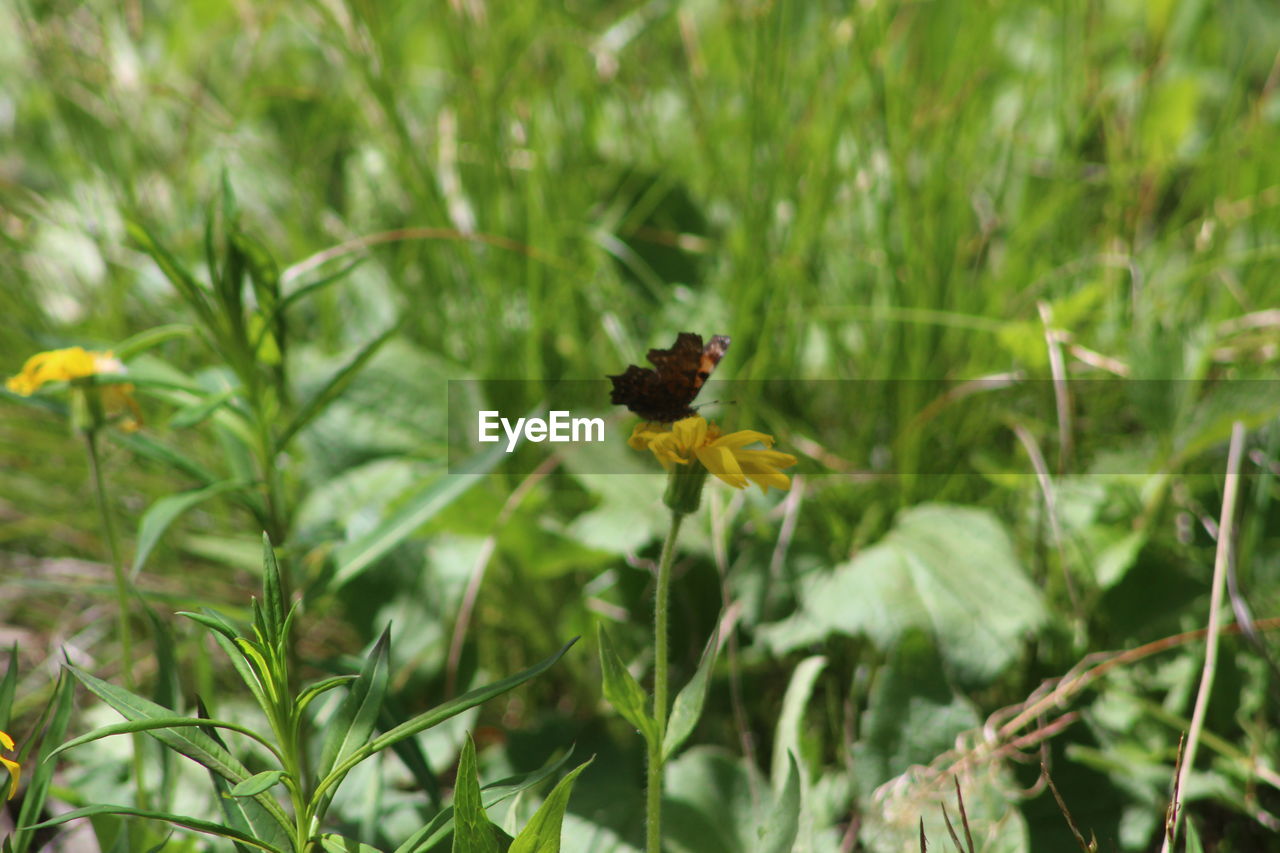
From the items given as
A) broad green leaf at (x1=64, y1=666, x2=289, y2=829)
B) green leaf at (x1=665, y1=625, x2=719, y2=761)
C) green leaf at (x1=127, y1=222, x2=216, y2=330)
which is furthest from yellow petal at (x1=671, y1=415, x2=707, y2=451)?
green leaf at (x1=127, y1=222, x2=216, y2=330)

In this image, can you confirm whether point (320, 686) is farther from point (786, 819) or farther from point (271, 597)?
point (786, 819)

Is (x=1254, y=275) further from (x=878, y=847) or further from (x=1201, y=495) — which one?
(x=878, y=847)

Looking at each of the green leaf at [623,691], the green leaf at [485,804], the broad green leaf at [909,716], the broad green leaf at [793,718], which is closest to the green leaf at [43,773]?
the green leaf at [485,804]

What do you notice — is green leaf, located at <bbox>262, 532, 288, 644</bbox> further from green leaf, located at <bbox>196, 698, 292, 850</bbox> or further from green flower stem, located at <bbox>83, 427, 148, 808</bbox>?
green flower stem, located at <bbox>83, 427, 148, 808</bbox>

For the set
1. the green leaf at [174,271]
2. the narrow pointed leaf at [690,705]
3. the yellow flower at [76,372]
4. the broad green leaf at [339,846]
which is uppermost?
the green leaf at [174,271]

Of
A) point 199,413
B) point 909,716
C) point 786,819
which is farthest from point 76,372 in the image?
point 909,716

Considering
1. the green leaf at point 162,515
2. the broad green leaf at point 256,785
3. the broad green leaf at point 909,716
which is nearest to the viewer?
the broad green leaf at point 256,785

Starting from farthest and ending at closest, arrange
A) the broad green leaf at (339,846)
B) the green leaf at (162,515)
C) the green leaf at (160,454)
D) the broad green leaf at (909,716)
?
the broad green leaf at (909,716) → the green leaf at (160,454) → the green leaf at (162,515) → the broad green leaf at (339,846)

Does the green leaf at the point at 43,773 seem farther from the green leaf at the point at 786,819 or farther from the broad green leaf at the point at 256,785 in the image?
the green leaf at the point at 786,819
